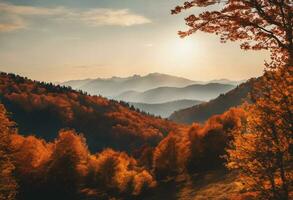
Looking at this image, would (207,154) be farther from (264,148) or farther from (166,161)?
(264,148)

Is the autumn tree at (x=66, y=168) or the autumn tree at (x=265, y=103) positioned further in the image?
the autumn tree at (x=66, y=168)

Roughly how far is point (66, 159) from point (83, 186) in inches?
358

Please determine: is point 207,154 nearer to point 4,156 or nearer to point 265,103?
point 4,156

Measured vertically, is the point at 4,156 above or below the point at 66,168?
above

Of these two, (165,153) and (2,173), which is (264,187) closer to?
(2,173)

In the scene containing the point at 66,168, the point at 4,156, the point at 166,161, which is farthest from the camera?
the point at 166,161


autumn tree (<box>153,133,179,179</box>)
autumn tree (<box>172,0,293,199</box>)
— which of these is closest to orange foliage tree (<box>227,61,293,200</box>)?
autumn tree (<box>172,0,293,199</box>)

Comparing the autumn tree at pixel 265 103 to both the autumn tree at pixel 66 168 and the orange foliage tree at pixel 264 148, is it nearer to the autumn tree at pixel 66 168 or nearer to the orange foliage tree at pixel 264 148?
the orange foliage tree at pixel 264 148

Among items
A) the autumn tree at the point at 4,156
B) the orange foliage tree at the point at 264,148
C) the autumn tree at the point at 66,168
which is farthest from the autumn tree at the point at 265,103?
the autumn tree at the point at 66,168

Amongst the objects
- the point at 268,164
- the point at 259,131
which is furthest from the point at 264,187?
the point at 259,131

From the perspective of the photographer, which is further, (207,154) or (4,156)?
(207,154)

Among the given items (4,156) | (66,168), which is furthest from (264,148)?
(66,168)

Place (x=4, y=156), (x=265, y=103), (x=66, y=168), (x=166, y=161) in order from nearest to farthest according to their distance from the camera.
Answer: (x=265, y=103), (x=4, y=156), (x=66, y=168), (x=166, y=161)

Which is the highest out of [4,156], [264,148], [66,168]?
[4,156]
